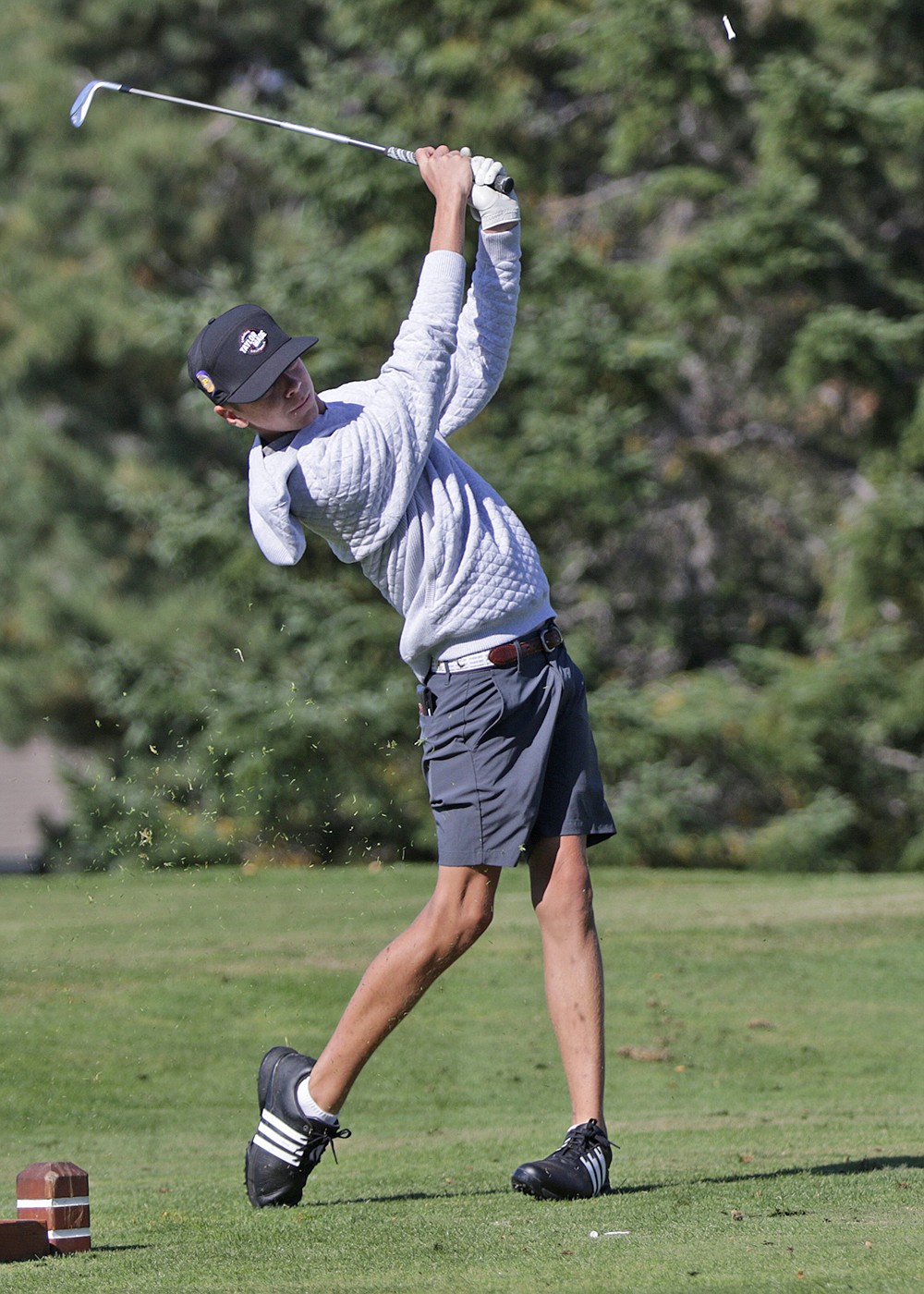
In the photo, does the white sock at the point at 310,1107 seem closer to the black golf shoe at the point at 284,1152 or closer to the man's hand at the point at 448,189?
the black golf shoe at the point at 284,1152

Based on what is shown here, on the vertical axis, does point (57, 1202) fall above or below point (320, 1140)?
above

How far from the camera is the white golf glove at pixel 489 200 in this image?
3840 millimetres

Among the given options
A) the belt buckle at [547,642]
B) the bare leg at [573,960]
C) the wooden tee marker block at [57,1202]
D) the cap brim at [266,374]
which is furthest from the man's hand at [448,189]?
the wooden tee marker block at [57,1202]

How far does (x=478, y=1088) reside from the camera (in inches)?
230

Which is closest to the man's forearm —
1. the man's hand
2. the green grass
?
the man's hand

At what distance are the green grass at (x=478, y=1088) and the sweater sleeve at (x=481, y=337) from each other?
1.65m

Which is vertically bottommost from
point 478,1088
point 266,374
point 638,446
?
point 478,1088

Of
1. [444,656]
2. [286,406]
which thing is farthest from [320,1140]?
[286,406]

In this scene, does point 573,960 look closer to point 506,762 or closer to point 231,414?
point 506,762

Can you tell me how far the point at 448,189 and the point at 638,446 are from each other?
1059cm

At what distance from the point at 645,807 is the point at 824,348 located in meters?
3.32

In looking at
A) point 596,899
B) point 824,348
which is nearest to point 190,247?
point 824,348

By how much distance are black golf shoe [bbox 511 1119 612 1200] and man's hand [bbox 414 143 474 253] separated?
1.80 meters

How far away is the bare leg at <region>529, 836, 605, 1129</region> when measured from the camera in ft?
12.4
